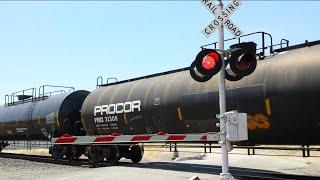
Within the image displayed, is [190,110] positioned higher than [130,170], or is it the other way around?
[190,110]

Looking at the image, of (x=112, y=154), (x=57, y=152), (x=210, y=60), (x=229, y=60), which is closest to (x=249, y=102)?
(x=229, y=60)

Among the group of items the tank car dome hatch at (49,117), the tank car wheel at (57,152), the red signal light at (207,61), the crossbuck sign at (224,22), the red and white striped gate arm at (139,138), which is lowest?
the tank car wheel at (57,152)

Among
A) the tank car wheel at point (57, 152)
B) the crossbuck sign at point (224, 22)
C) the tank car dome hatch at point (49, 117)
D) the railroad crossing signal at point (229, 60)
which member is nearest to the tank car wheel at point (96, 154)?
the tank car dome hatch at point (49, 117)

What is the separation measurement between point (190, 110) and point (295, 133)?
3429mm

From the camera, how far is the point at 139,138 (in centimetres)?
1474

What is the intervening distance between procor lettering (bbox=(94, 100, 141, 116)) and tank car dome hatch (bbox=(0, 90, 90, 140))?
11.3 ft

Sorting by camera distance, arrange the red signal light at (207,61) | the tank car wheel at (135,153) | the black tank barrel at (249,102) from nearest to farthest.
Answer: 1. the red signal light at (207,61)
2. the black tank barrel at (249,102)
3. the tank car wheel at (135,153)

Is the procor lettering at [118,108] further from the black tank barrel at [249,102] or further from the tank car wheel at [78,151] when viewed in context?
the tank car wheel at [78,151]

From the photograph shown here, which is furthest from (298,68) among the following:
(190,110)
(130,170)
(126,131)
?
(126,131)

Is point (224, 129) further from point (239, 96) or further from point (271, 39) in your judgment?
point (271, 39)

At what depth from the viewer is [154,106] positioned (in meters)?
14.7

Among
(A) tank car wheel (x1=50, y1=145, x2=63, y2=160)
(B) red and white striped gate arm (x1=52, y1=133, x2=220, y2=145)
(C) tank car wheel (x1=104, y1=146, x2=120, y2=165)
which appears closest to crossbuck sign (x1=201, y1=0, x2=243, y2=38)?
(B) red and white striped gate arm (x1=52, y1=133, x2=220, y2=145)

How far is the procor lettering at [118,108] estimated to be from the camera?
15.6 metres

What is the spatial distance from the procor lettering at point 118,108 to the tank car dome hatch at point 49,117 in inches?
135
